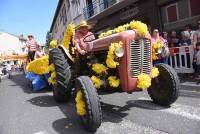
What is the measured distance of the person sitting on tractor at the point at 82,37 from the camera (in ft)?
22.7

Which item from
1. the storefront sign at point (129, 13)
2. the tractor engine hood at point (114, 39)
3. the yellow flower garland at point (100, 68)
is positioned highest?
the storefront sign at point (129, 13)

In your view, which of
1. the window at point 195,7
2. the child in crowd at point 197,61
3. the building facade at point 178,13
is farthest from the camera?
the building facade at point 178,13

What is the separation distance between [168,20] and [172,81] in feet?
30.6

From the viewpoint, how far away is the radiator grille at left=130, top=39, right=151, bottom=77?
5250 mm

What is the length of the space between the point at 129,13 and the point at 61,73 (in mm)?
11500

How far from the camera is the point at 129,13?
17.5m

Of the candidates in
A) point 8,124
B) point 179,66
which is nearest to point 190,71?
point 179,66

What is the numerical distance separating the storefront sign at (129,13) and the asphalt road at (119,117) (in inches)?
374

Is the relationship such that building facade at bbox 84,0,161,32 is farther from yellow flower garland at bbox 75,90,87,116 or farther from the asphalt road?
yellow flower garland at bbox 75,90,87,116

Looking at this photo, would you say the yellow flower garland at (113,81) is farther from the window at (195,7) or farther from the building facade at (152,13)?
the window at (195,7)

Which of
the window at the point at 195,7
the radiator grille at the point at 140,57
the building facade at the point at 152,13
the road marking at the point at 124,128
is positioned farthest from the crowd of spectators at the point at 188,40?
the road marking at the point at 124,128

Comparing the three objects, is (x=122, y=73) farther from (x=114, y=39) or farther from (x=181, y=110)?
(x=181, y=110)

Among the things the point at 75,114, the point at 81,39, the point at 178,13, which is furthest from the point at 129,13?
the point at 75,114

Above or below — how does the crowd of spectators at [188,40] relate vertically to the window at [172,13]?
below
